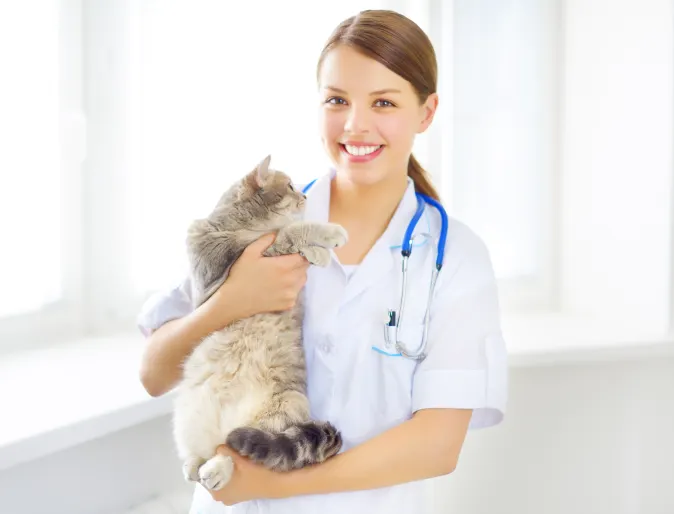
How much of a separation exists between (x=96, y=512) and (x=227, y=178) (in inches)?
37.5

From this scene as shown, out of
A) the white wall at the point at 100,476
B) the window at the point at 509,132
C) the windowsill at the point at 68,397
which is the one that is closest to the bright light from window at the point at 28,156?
the windowsill at the point at 68,397

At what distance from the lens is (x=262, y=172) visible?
1.34 metres

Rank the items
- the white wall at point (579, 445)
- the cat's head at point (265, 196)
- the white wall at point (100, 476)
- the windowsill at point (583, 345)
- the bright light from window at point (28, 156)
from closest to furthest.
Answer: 1. the cat's head at point (265, 196)
2. the white wall at point (100, 476)
3. the bright light from window at point (28, 156)
4. the windowsill at point (583, 345)
5. the white wall at point (579, 445)

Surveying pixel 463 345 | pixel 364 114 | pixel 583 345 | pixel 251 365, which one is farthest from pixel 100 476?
pixel 583 345

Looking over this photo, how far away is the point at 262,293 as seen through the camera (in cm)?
126

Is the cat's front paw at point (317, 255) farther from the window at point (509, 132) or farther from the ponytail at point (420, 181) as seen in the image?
the window at point (509, 132)

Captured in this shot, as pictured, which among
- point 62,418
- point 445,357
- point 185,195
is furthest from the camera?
point 185,195

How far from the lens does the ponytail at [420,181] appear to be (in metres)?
1.52

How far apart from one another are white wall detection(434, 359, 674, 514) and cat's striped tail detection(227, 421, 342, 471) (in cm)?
104

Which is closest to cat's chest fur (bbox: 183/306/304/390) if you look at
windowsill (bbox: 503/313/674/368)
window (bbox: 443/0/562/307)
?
windowsill (bbox: 503/313/674/368)

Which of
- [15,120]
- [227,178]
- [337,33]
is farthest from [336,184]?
[15,120]

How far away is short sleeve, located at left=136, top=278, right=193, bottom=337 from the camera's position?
1.45 meters

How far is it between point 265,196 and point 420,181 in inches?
13.8

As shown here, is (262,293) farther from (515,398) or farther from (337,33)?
(515,398)
